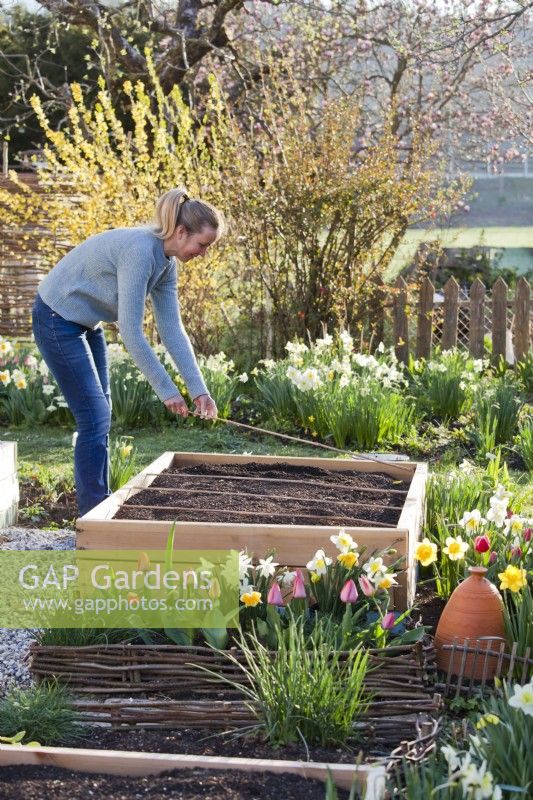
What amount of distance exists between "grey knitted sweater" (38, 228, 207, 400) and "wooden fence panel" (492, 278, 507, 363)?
197 inches

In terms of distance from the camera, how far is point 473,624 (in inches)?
114

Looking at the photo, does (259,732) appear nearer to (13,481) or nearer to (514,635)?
(514,635)

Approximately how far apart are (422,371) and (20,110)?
11112mm

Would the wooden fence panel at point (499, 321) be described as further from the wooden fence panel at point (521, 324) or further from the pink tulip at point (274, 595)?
the pink tulip at point (274, 595)

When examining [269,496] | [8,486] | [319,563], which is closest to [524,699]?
[319,563]

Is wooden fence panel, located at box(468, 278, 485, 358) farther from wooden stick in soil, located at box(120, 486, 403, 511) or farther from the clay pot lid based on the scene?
the clay pot lid

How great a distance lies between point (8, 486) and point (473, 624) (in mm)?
2609

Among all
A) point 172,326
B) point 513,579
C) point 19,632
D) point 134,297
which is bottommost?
point 19,632

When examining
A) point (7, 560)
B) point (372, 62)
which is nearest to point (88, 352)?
point (7, 560)

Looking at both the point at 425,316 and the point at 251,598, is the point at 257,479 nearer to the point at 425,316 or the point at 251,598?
the point at 251,598

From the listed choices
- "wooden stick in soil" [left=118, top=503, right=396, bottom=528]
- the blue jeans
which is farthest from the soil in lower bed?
A: the blue jeans

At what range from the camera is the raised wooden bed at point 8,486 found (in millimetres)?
4691

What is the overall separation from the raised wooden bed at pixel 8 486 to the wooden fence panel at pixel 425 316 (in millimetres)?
4815

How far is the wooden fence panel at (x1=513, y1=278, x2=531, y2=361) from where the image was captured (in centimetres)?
853
